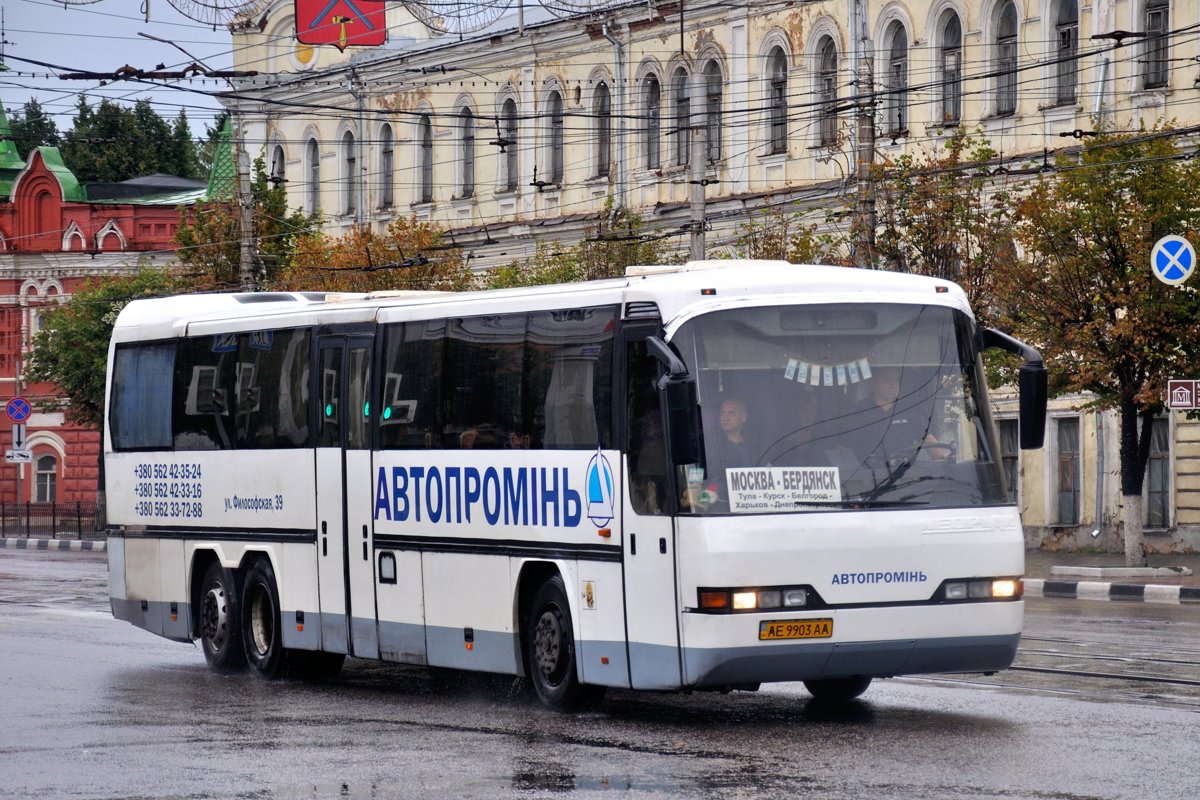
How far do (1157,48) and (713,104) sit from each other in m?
11.9

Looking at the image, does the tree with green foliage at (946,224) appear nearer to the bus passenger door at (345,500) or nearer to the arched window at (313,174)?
the bus passenger door at (345,500)

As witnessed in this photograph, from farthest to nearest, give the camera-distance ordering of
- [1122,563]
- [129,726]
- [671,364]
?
[1122,563] → [129,726] → [671,364]

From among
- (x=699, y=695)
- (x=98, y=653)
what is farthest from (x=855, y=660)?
(x=98, y=653)

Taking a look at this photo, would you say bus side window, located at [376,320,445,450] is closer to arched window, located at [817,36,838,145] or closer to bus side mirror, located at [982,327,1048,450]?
bus side mirror, located at [982,327,1048,450]

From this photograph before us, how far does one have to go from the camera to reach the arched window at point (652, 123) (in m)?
48.8

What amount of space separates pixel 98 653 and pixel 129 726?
20.0 feet

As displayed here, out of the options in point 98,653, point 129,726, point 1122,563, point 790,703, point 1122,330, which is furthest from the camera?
point 1122,563

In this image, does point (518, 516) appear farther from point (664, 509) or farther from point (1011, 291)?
point (1011, 291)

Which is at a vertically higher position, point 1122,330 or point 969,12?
point 969,12

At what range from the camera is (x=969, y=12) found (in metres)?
41.5

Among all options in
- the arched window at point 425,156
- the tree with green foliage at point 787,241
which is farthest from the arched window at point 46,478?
the tree with green foliage at point 787,241

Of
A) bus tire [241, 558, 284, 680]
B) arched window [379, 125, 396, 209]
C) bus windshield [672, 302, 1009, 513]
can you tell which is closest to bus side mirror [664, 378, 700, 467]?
bus windshield [672, 302, 1009, 513]

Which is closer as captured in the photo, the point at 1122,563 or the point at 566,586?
the point at 566,586

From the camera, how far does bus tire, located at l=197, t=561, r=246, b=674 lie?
18.0 m
